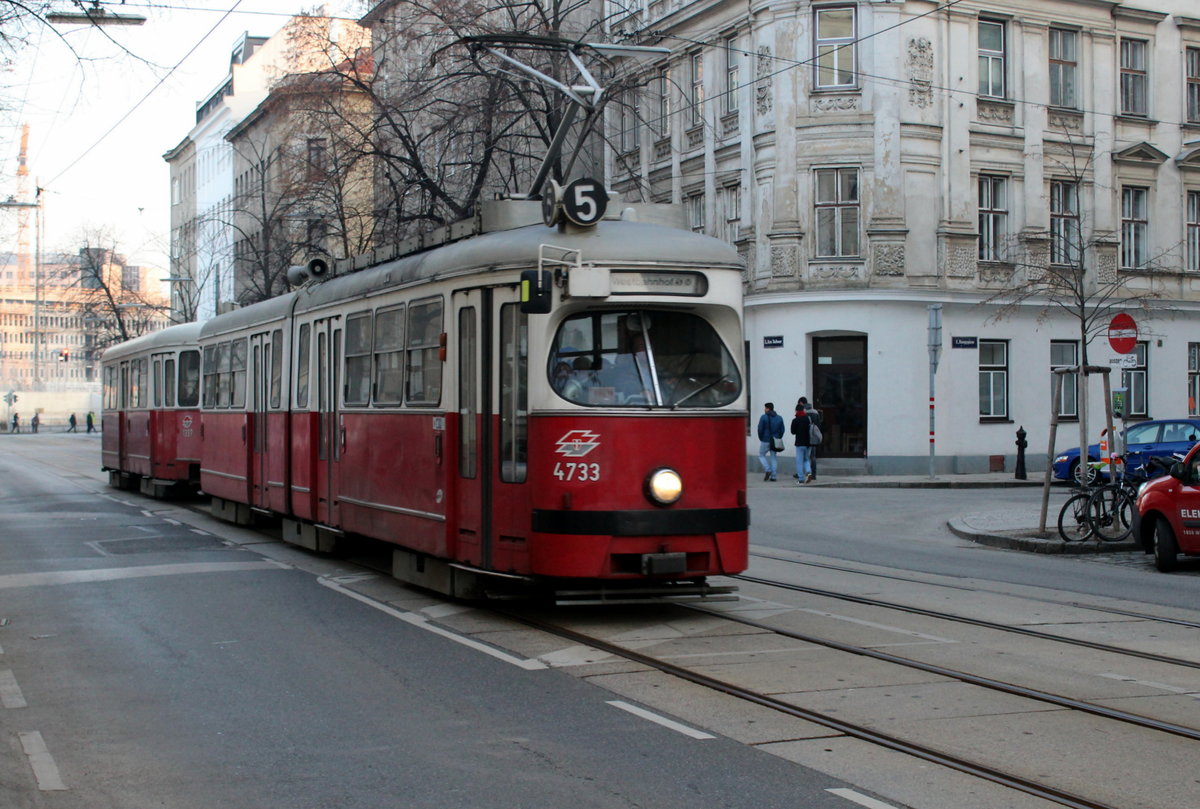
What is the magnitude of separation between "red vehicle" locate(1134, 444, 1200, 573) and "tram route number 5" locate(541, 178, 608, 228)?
7922 mm

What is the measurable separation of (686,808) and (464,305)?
20.3 feet

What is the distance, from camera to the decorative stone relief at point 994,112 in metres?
Answer: 35.0

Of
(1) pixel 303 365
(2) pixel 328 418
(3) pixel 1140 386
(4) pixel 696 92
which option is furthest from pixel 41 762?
(3) pixel 1140 386

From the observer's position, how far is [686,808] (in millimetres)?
5836

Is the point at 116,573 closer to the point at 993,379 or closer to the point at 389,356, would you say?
the point at 389,356

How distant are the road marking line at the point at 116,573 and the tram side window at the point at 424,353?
3.56 metres

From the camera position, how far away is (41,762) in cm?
684

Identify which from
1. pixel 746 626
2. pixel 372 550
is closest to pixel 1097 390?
pixel 372 550

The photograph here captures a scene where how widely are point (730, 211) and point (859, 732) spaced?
98.7 ft

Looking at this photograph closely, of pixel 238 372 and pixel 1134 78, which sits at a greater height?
pixel 1134 78

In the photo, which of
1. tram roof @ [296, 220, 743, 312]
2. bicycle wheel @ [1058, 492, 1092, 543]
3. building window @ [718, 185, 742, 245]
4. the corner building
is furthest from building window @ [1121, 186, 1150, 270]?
tram roof @ [296, 220, 743, 312]

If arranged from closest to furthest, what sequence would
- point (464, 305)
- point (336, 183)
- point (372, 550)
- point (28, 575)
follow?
point (464, 305)
point (28, 575)
point (372, 550)
point (336, 183)

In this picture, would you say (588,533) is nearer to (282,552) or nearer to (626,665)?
Result: (626,665)

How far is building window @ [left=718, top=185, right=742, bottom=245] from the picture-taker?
36.1 metres
